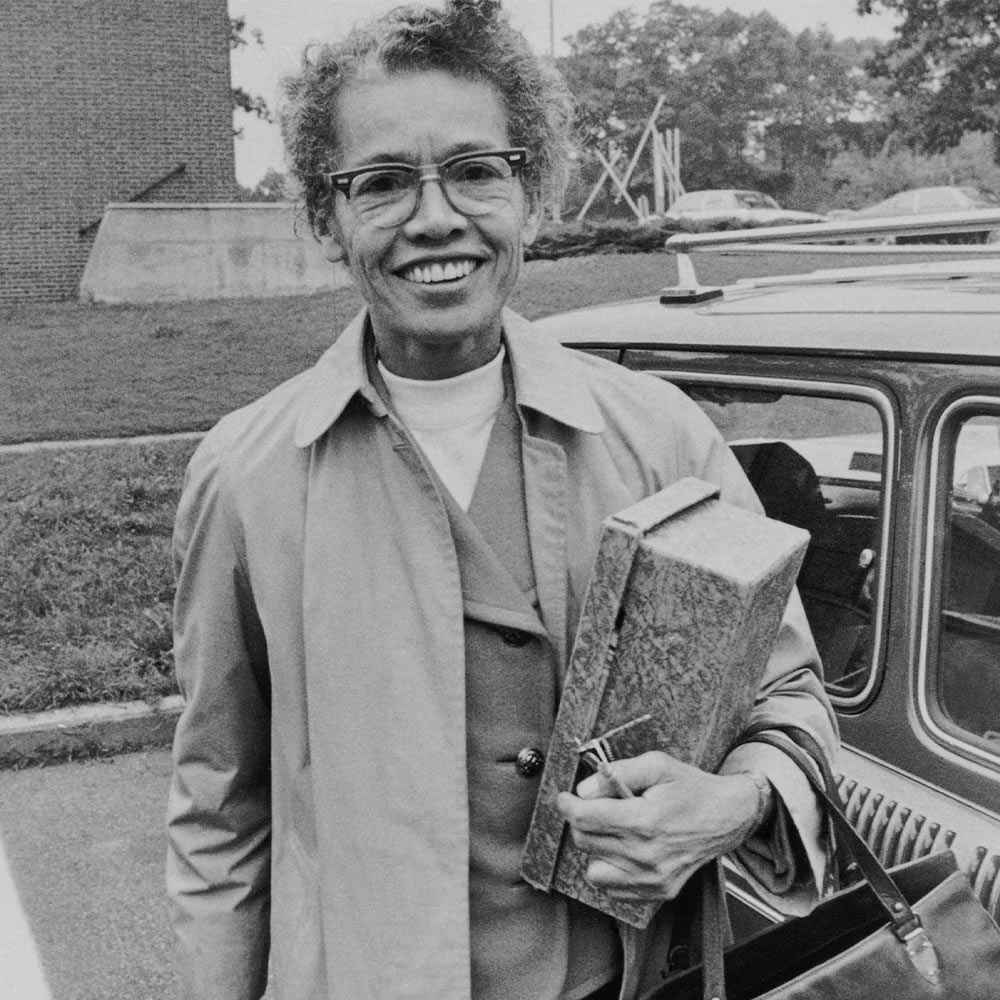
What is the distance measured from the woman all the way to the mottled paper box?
81 mm

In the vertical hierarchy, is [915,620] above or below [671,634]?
below

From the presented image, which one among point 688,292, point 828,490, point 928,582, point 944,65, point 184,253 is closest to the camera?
point 928,582

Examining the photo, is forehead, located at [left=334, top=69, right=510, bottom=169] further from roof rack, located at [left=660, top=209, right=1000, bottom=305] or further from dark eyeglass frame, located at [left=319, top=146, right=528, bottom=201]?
roof rack, located at [left=660, top=209, right=1000, bottom=305]

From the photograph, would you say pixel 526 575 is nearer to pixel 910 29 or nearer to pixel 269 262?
pixel 269 262

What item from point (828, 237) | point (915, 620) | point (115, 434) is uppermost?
point (828, 237)

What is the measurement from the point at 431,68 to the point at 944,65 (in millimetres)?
30094

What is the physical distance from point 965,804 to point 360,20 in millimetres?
1547

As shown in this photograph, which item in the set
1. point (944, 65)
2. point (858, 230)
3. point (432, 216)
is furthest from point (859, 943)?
point (944, 65)

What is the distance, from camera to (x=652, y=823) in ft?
4.66

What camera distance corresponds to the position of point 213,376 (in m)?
11.2

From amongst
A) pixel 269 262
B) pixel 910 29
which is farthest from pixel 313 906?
pixel 910 29

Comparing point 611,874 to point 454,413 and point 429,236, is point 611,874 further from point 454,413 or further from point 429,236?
point 429,236

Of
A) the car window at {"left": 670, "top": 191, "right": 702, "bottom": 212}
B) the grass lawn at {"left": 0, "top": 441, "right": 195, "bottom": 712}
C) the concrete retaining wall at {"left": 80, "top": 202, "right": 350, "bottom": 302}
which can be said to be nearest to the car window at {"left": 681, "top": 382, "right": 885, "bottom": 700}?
the grass lawn at {"left": 0, "top": 441, "right": 195, "bottom": 712}

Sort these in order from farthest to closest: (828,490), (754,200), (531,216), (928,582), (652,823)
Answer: (754,200)
(828,490)
(928,582)
(531,216)
(652,823)
